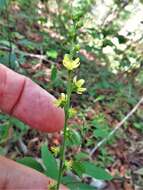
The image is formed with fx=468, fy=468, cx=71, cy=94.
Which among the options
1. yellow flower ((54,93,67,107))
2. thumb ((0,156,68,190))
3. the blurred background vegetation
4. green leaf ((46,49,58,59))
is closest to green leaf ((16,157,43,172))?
thumb ((0,156,68,190))

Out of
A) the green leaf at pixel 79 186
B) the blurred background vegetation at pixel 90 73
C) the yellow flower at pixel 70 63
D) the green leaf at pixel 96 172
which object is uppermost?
the blurred background vegetation at pixel 90 73

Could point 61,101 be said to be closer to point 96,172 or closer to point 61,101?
point 61,101

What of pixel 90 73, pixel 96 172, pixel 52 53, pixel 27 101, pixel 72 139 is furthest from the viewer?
pixel 90 73

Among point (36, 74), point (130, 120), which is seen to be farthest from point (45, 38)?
point (130, 120)

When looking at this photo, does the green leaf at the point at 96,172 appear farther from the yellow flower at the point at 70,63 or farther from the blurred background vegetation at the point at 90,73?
the blurred background vegetation at the point at 90,73

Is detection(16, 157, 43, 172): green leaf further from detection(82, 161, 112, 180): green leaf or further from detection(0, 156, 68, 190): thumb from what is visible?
detection(82, 161, 112, 180): green leaf

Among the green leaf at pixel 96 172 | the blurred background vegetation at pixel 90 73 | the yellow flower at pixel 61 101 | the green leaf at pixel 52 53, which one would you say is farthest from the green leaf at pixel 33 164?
the green leaf at pixel 52 53

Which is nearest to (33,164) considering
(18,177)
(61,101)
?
(18,177)
